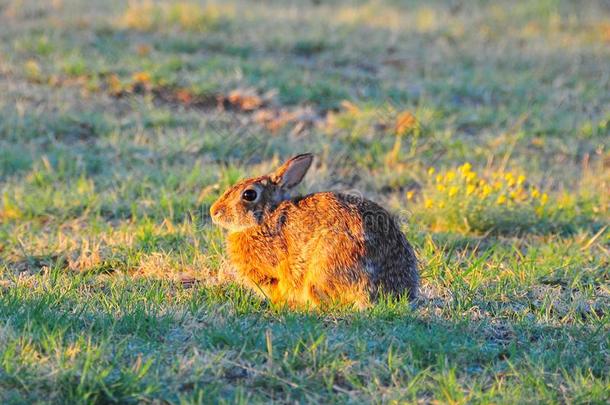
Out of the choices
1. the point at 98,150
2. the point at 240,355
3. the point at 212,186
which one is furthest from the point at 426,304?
the point at 98,150

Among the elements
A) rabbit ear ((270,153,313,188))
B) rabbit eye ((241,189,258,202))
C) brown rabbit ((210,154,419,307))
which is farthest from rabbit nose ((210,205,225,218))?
rabbit ear ((270,153,313,188))

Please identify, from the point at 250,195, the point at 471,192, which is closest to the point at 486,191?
the point at 471,192

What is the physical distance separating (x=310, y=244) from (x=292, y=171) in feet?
1.71

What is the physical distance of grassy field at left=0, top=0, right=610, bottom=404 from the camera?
14.0ft

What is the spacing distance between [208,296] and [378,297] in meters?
0.93

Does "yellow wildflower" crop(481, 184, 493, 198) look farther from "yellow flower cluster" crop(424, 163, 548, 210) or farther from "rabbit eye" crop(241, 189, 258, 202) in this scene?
"rabbit eye" crop(241, 189, 258, 202)

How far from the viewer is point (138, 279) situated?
219 inches

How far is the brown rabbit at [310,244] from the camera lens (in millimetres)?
4859

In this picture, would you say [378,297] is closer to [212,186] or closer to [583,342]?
[583,342]

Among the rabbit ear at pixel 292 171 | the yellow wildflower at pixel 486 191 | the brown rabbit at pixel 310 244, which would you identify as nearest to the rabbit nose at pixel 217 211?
the brown rabbit at pixel 310 244

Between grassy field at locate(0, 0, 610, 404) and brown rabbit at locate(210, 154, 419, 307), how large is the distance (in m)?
0.15

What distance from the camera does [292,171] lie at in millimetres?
5332

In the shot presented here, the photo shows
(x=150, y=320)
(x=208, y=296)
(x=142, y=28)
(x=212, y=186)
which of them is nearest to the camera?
(x=150, y=320)

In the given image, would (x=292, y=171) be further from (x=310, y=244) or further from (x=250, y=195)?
(x=310, y=244)
